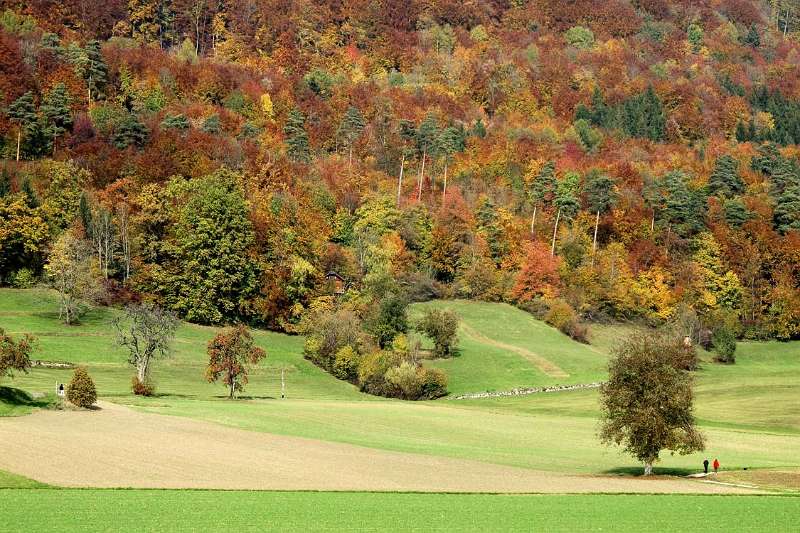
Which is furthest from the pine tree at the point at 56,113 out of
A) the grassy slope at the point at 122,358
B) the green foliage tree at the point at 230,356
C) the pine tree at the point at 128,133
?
the green foliage tree at the point at 230,356

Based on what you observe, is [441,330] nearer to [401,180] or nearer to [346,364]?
[346,364]

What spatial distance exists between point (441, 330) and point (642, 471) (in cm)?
6469

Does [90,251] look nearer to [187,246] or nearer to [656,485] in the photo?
[187,246]

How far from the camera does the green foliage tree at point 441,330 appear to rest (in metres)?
125

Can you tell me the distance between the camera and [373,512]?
41.6 m

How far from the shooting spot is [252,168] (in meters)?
166

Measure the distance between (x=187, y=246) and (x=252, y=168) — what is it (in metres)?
35.1

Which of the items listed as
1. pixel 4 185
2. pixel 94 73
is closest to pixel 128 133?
pixel 4 185

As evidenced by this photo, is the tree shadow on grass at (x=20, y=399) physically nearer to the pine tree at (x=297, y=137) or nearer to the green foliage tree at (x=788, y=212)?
the pine tree at (x=297, y=137)

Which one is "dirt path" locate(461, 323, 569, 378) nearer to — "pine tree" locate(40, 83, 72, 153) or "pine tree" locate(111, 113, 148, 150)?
"pine tree" locate(111, 113, 148, 150)

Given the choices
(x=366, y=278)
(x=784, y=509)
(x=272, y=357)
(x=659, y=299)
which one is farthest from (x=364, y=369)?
(x=784, y=509)

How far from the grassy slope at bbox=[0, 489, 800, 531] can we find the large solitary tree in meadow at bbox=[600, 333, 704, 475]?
36.8 feet

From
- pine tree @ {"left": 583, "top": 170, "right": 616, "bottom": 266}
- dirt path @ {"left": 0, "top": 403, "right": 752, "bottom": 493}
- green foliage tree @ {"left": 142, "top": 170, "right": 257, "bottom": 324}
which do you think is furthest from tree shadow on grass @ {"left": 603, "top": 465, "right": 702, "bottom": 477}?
pine tree @ {"left": 583, "top": 170, "right": 616, "bottom": 266}

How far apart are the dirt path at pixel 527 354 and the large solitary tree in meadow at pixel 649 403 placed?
2416 inches
